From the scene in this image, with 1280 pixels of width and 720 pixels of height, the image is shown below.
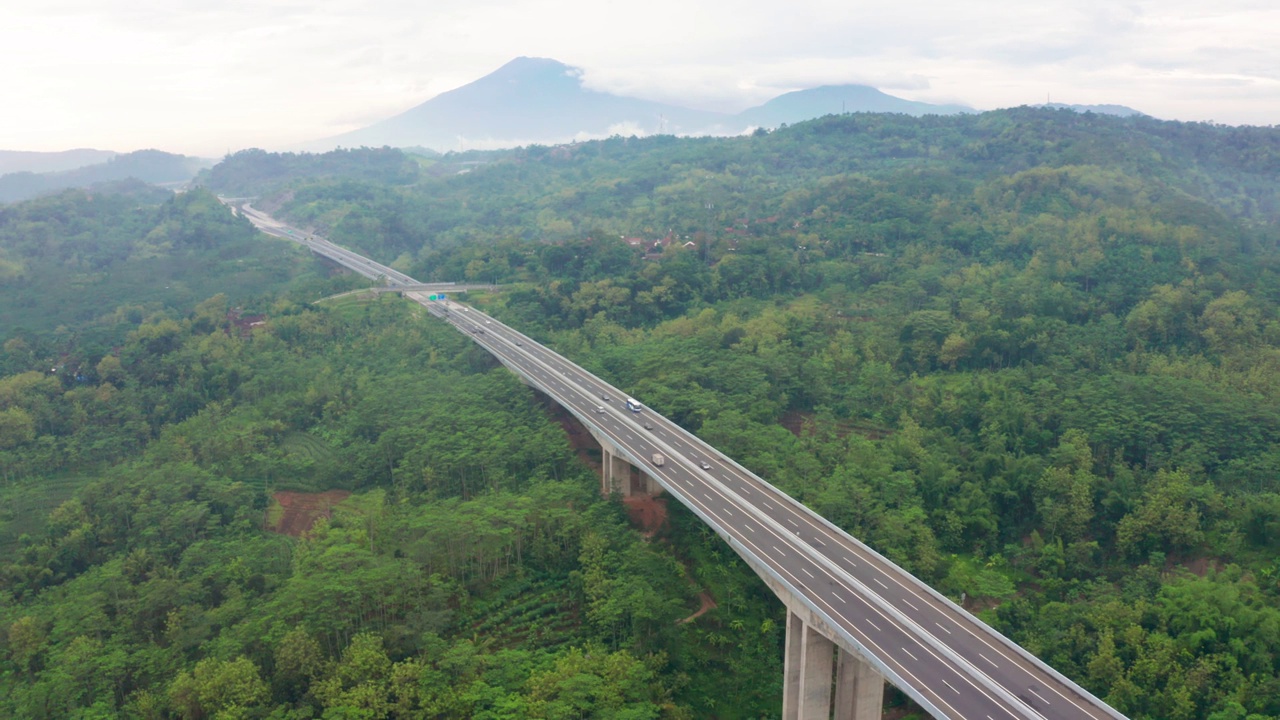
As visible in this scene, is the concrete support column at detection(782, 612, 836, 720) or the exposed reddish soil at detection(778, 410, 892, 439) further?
the exposed reddish soil at detection(778, 410, 892, 439)

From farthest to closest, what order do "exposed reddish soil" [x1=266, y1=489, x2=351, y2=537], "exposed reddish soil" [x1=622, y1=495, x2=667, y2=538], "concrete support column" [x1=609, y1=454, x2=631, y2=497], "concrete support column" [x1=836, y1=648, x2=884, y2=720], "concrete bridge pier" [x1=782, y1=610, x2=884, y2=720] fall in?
"exposed reddish soil" [x1=266, y1=489, x2=351, y2=537], "concrete support column" [x1=609, y1=454, x2=631, y2=497], "exposed reddish soil" [x1=622, y1=495, x2=667, y2=538], "concrete bridge pier" [x1=782, y1=610, x2=884, y2=720], "concrete support column" [x1=836, y1=648, x2=884, y2=720]

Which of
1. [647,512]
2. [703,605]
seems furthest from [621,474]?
[703,605]

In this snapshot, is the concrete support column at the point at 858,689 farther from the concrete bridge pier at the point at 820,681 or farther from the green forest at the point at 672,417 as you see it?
the green forest at the point at 672,417

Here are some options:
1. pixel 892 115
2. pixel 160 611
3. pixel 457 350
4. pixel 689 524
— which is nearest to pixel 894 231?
pixel 457 350

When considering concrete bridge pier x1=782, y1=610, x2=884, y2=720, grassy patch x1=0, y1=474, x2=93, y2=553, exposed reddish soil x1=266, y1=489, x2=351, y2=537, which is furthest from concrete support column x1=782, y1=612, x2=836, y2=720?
grassy patch x1=0, y1=474, x2=93, y2=553

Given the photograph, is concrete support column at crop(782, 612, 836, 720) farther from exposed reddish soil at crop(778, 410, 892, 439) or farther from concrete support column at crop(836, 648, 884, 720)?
exposed reddish soil at crop(778, 410, 892, 439)

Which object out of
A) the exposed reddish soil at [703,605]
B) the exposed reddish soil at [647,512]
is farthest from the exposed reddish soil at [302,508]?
the exposed reddish soil at [703,605]

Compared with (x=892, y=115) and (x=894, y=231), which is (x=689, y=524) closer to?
(x=894, y=231)
